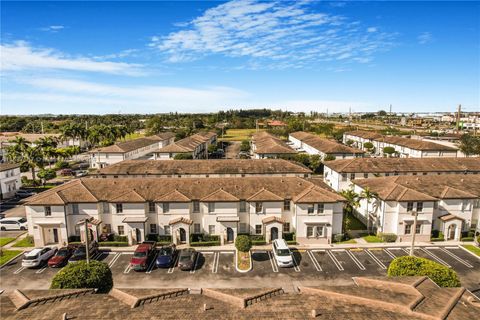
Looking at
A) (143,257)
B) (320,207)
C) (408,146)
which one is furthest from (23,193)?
(408,146)

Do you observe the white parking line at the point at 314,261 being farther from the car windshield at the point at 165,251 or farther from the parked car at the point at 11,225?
the parked car at the point at 11,225

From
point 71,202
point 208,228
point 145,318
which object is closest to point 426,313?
point 145,318

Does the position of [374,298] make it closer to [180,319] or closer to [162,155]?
[180,319]

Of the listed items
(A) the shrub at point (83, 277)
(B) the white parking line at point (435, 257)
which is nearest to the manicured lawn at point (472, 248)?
(B) the white parking line at point (435, 257)

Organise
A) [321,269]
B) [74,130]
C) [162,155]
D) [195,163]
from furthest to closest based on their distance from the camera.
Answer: [74,130] < [162,155] < [195,163] < [321,269]

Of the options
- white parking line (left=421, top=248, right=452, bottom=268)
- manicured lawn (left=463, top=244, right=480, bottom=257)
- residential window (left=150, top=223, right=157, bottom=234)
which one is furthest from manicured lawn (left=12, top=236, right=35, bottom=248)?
manicured lawn (left=463, top=244, right=480, bottom=257)
